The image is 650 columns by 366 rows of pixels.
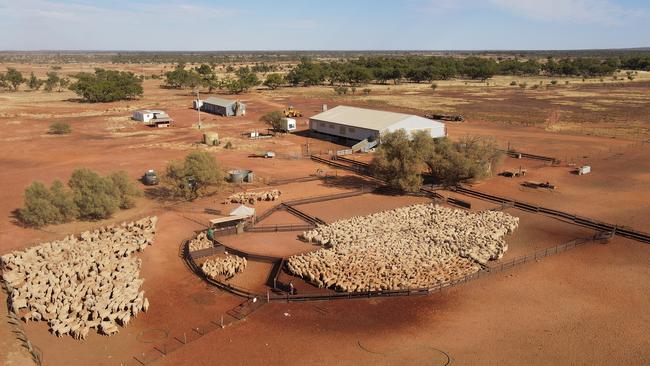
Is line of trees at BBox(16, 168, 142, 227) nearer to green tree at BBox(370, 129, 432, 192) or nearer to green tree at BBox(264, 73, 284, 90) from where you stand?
green tree at BBox(370, 129, 432, 192)

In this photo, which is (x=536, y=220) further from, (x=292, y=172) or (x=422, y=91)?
(x=422, y=91)

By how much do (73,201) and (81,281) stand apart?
32.6ft

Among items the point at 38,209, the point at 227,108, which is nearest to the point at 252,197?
the point at 38,209

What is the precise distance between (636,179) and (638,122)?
3602 centimetres

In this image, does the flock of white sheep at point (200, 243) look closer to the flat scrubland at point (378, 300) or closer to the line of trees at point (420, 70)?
the flat scrubland at point (378, 300)

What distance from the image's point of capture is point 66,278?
23.4 metres

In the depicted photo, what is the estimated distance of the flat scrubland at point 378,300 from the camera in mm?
18547

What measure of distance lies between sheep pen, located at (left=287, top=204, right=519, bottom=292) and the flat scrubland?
107 centimetres

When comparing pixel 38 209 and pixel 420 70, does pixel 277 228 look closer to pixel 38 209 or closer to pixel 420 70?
pixel 38 209

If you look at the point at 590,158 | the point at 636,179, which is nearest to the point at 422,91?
the point at 590,158

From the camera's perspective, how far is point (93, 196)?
31875mm

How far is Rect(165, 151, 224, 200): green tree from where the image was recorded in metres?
36.0

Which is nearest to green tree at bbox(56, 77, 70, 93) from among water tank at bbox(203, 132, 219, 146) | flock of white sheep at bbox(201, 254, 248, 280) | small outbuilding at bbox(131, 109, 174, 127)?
small outbuilding at bbox(131, 109, 174, 127)

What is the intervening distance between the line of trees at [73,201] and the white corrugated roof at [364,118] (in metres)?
29.1
